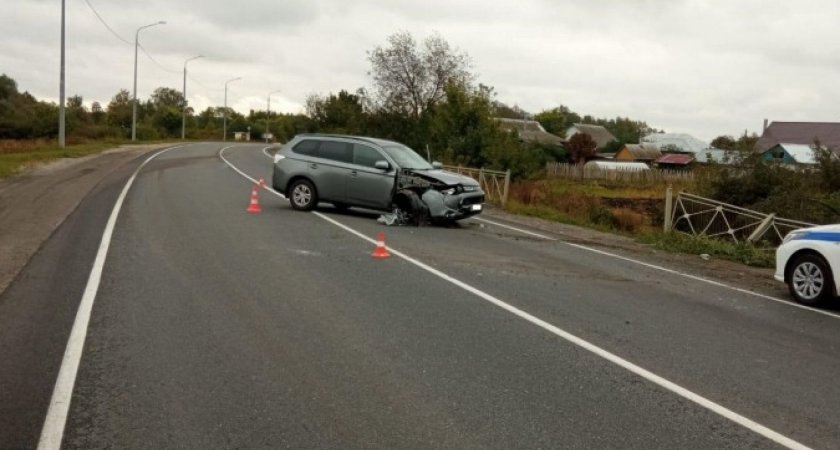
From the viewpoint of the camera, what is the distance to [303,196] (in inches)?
645

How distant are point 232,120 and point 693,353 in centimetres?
14234

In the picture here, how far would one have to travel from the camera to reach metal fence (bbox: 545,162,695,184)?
5992cm

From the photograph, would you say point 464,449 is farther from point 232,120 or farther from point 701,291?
point 232,120

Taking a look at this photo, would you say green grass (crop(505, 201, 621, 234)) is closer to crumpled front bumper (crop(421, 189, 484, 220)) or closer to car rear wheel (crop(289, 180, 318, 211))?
crumpled front bumper (crop(421, 189, 484, 220))

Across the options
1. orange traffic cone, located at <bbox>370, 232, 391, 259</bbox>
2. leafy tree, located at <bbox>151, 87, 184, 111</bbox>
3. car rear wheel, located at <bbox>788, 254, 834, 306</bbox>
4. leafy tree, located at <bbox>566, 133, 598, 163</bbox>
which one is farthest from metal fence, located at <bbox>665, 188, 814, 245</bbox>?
leafy tree, located at <bbox>151, 87, 184, 111</bbox>

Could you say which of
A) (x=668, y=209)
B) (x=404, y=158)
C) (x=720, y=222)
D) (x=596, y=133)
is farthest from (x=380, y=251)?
(x=596, y=133)

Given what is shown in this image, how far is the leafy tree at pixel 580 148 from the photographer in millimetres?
88438

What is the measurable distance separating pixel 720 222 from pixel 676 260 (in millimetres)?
5229

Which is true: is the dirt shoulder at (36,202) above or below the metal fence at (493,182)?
below

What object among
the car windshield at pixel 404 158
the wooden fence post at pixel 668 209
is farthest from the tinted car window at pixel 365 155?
the wooden fence post at pixel 668 209

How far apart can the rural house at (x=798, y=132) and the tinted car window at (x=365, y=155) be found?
210 ft

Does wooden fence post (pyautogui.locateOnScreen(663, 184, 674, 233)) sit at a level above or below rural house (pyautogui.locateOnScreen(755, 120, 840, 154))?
below

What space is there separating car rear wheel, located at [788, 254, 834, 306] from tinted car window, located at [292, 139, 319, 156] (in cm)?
1025

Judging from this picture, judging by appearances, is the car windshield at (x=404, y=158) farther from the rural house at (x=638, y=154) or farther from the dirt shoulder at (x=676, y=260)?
the rural house at (x=638, y=154)
